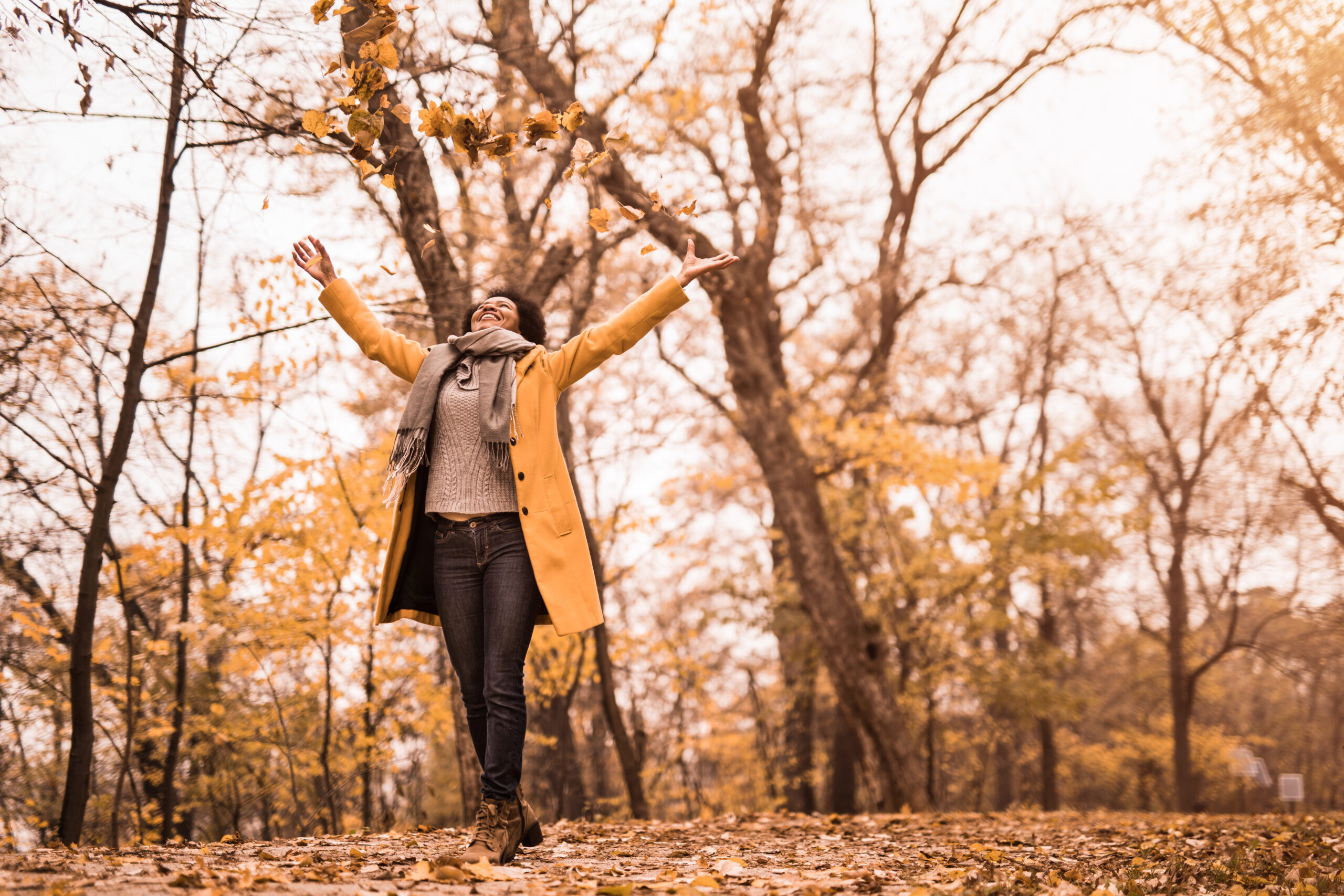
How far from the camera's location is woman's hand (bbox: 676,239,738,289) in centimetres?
337

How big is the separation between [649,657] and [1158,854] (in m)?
11.1

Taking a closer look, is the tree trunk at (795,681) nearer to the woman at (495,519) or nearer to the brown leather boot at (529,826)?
the brown leather boot at (529,826)

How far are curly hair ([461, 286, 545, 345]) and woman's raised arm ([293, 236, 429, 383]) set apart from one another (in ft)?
0.97

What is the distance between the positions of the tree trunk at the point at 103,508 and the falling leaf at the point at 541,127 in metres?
1.84

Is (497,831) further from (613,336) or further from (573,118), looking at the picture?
(573,118)

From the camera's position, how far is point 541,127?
3768 mm

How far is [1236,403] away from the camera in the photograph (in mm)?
12875

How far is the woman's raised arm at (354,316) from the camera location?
11.7 feet

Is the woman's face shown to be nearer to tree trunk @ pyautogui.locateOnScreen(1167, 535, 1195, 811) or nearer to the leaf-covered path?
the leaf-covered path

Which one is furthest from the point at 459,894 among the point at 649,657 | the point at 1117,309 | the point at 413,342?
the point at 1117,309

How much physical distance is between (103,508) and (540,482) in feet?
11.8

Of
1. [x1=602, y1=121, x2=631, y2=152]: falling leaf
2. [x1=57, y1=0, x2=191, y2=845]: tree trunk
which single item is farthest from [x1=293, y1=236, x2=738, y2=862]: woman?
[x1=57, y1=0, x2=191, y2=845]: tree trunk

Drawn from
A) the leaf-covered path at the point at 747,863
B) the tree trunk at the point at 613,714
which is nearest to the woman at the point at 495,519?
the leaf-covered path at the point at 747,863

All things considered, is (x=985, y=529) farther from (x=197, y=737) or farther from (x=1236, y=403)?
(x=197, y=737)
